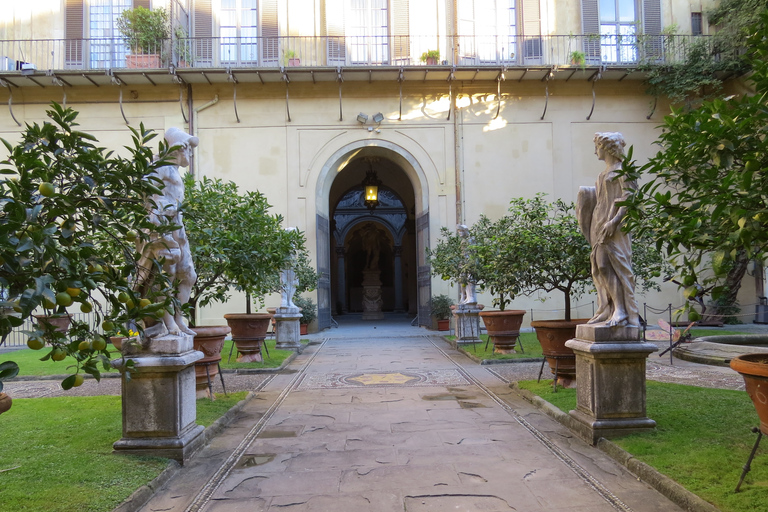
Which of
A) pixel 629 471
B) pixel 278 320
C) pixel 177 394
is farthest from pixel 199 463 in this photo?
pixel 278 320

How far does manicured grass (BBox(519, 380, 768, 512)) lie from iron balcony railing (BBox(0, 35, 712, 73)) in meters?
12.2

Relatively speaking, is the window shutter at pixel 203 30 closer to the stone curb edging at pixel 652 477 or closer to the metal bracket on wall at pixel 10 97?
the metal bracket on wall at pixel 10 97

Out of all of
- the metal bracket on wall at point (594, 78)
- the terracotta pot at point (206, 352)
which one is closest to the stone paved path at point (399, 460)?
the terracotta pot at point (206, 352)

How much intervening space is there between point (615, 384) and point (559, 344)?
176cm

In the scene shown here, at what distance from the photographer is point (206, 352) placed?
6.28 meters

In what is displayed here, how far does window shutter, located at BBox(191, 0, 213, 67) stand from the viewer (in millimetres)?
16500

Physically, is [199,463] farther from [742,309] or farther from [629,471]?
[742,309]

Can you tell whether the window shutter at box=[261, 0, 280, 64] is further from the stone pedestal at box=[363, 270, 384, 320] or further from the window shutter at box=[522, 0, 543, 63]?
the stone pedestal at box=[363, 270, 384, 320]

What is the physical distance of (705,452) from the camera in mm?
3904

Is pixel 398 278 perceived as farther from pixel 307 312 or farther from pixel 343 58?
pixel 343 58

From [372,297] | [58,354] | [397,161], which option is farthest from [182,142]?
[372,297]

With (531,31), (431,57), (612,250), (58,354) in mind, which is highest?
(531,31)

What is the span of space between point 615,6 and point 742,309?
932cm

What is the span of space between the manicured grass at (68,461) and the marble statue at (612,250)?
3.65 meters
